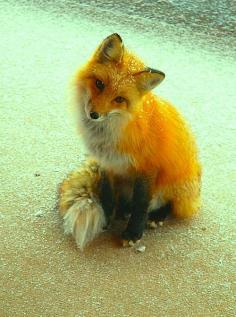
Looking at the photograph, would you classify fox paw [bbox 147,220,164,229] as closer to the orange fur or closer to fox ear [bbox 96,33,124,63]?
the orange fur

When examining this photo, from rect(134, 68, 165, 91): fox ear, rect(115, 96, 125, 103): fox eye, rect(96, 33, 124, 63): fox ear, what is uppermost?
rect(96, 33, 124, 63): fox ear

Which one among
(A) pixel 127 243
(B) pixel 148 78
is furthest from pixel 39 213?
(B) pixel 148 78

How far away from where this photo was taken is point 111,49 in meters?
1.17

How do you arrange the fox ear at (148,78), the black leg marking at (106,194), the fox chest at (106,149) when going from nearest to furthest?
the fox ear at (148,78) < the fox chest at (106,149) < the black leg marking at (106,194)

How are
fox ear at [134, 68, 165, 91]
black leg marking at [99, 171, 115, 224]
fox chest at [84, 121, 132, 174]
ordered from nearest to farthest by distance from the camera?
1. fox ear at [134, 68, 165, 91]
2. fox chest at [84, 121, 132, 174]
3. black leg marking at [99, 171, 115, 224]

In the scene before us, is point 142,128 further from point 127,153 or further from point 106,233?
point 106,233

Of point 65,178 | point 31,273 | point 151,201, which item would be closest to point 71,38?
point 65,178

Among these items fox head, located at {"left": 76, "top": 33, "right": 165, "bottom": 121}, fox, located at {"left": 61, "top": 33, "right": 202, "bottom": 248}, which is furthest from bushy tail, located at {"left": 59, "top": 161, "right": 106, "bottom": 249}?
fox head, located at {"left": 76, "top": 33, "right": 165, "bottom": 121}

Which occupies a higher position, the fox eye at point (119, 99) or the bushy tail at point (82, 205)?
the fox eye at point (119, 99)

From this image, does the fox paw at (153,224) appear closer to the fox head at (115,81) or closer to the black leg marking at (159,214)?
the black leg marking at (159,214)

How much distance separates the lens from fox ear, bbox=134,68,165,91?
44.8 inches

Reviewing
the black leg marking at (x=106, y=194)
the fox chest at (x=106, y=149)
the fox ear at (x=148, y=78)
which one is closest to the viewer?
the fox ear at (x=148, y=78)

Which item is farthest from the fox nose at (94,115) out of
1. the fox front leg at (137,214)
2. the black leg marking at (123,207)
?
the black leg marking at (123,207)

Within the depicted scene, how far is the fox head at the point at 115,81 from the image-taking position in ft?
3.77
